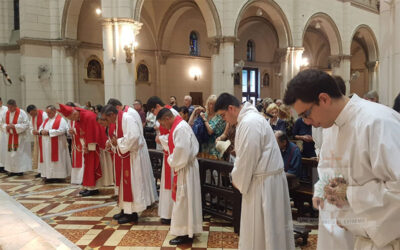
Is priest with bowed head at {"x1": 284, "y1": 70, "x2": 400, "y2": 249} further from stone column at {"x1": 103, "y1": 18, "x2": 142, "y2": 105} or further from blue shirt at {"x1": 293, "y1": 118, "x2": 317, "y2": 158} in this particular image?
stone column at {"x1": 103, "y1": 18, "x2": 142, "y2": 105}

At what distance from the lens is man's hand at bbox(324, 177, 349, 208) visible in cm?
163

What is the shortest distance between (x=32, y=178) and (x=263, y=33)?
1715 cm

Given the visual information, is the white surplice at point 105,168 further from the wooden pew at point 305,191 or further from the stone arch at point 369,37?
the stone arch at point 369,37

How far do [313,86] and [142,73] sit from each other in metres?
15.3

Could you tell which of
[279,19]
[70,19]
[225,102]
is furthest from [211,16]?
[225,102]

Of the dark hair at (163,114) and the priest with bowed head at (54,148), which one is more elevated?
the dark hair at (163,114)

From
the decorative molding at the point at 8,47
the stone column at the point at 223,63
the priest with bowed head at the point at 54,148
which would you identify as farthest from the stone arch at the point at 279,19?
the priest with bowed head at the point at 54,148

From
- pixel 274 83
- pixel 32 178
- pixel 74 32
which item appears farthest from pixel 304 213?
pixel 274 83

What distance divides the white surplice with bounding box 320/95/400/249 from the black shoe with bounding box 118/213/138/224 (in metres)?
4.01

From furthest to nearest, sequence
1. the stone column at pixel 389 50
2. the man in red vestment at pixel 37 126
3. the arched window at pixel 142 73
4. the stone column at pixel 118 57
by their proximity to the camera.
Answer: the arched window at pixel 142 73, the stone column at pixel 118 57, the man in red vestment at pixel 37 126, the stone column at pixel 389 50

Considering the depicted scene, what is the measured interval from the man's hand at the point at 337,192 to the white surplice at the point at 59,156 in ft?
24.8

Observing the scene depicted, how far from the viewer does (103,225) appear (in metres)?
5.09

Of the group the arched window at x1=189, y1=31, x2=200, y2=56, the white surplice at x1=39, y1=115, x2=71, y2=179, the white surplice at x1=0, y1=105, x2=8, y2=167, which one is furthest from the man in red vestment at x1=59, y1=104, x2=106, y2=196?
the arched window at x1=189, y1=31, x2=200, y2=56

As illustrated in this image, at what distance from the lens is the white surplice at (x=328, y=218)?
5.94 feet
